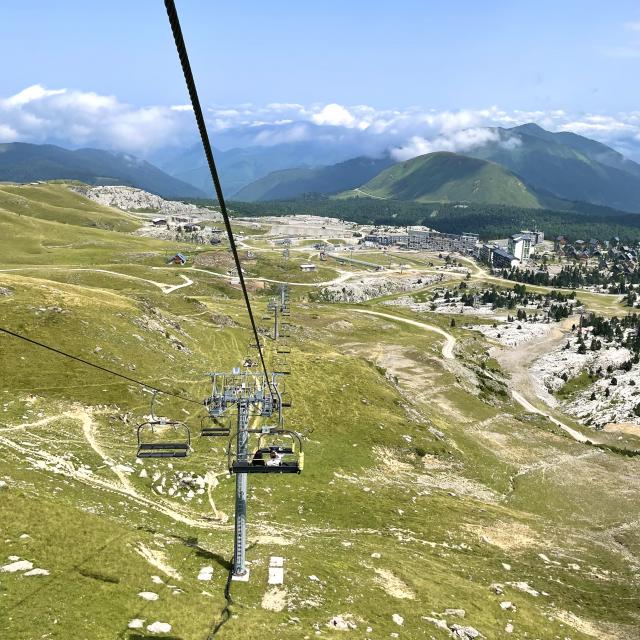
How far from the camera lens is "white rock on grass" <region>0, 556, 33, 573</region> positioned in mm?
27559

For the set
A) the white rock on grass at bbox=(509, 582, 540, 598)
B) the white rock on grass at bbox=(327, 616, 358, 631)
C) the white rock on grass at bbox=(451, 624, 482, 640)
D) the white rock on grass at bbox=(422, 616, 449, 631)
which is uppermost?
the white rock on grass at bbox=(327, 616, 358, 631)

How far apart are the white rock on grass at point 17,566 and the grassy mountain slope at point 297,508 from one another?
1.25 feet

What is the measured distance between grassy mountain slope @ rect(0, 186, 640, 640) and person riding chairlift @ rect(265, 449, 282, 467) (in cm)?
918

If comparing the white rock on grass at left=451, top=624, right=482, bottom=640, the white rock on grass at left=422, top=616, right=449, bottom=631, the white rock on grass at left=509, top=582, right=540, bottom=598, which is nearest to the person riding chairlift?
the white rock on grass at left=422, top=616, right=449, bottom=631

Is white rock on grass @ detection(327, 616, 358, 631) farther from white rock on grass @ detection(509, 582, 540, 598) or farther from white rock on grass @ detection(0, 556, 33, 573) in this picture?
white rock on grass @ detection(509, 582, 540, 598)

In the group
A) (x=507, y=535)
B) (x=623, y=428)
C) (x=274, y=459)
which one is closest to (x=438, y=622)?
(x=274, y=459)

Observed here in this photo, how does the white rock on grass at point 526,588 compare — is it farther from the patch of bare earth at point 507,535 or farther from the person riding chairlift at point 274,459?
the person riding chairlift at point 274,459

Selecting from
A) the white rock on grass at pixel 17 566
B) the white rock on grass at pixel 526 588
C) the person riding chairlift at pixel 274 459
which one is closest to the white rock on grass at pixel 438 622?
the white rock on grass at pixel 526 588

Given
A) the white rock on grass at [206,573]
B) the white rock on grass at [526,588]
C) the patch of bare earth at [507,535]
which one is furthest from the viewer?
the patch of bare earth at [507,535]

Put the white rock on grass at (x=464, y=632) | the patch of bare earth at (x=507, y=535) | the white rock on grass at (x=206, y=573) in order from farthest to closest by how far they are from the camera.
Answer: the patch of bare earth at (x=507, y=535)
the white rock on grass at (x=464, y=632)
the white rock on grass at (x=206, y=573)

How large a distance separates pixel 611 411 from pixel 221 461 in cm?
11256

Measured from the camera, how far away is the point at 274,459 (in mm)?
29719

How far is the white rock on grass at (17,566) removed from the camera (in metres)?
27.6

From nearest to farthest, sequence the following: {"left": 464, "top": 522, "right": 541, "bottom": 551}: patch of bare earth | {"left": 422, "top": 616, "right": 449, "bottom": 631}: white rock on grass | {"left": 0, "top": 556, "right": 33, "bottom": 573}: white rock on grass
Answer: {"left": 0, "top": 556, "right": 33, "bottom": 573}: white rock on grass → {"left": 422, "top": 616, "right": 449, "bottom": 631}: white rock on grass → {"left": 464, "top": 522, "right": 541, "bottom": 551}: patch of bare earth
